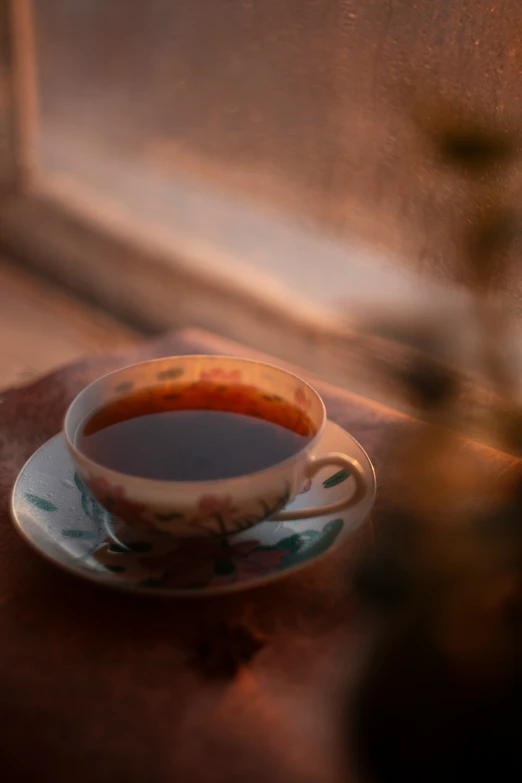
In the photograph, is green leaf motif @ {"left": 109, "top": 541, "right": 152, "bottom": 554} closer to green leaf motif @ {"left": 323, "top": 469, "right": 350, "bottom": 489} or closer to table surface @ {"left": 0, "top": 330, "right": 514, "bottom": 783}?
table surface @ {"left": 0, "top": 330, "right": 514, "bottom": 783}

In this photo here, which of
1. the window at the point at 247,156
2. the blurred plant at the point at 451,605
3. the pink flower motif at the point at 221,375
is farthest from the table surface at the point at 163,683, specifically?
the window at the point at 247,156

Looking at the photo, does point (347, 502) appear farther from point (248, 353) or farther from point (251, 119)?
point (251, 119)

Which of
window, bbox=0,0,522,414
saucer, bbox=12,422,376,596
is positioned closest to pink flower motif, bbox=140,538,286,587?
saucer, bbox=12,422,376,596

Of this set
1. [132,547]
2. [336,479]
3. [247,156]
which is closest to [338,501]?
[336,479]

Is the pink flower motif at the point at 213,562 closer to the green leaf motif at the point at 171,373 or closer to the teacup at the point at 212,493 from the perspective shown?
the teacup at the point at 212,493

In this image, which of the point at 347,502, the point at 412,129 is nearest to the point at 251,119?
the point at 412,129

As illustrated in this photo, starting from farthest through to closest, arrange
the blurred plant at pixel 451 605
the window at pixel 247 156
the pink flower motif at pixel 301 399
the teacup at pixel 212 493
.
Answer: the window at pixel 247 156
the pink flower motif at pixel 301 399
the teacup at pixel 212 493
the blurred plant at pixel 451 605
